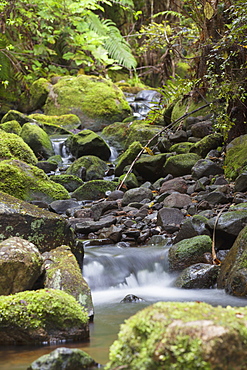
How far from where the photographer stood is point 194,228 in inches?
193

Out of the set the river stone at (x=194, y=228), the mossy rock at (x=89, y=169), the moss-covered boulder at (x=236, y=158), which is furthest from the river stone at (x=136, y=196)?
the mossy rock at (x=89, y=169)

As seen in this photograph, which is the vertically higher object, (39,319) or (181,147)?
(181,147)

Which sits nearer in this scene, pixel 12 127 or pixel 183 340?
pixel 183 340

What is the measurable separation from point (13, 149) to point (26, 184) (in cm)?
158

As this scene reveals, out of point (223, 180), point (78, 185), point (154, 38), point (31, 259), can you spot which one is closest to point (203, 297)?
point (31, 259)

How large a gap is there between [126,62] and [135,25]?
4013mm

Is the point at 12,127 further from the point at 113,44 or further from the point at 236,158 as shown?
the point at 113,44

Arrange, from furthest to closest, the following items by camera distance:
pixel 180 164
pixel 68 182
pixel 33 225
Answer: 1. pixel 68 182
2. pixel 180 164
3. pixel 33 225

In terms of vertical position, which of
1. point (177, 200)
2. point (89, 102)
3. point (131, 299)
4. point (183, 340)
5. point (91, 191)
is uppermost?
point (89, 102)

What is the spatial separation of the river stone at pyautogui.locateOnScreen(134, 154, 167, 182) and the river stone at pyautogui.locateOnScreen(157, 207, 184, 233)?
2.24 m

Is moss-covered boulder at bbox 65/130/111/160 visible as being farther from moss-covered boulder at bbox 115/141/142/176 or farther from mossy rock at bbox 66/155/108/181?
moss-covered boulder at bbox 115/141/142/176

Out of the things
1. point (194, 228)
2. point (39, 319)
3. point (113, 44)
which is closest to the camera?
point (39, 319)

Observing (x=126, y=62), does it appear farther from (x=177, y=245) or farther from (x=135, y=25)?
(x=177, y=245)

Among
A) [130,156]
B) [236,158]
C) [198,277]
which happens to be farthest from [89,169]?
[198,277]
